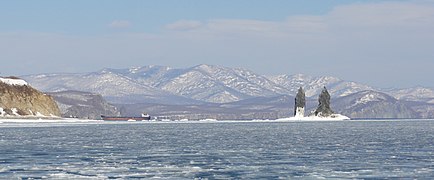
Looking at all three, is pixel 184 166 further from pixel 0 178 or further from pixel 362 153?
pixel 362 153

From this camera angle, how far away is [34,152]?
79000 millimetres

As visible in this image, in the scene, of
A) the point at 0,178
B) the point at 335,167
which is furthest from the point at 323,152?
the point at 0,178

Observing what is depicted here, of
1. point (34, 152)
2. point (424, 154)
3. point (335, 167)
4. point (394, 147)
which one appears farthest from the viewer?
point (394, 147)

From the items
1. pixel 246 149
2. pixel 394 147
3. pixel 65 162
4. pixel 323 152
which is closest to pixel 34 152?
pixel 65 162

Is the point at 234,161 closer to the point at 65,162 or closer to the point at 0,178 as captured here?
the point at 65,162

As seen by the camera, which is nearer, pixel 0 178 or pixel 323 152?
pixel 0 178

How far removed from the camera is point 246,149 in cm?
8281

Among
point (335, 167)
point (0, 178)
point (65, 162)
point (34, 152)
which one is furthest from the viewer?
point (34, 152)

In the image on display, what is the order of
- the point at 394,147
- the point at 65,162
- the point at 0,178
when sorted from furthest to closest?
the point at 394,147, the point at 65,162, the point at 0,178

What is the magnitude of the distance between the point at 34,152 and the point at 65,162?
13.6m

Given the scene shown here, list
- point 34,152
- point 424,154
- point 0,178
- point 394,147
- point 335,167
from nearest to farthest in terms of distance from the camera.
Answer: point 0,178 < point 335,167 < point 424,154 < point 34,152 < point 394,147

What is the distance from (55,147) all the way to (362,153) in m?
35.2

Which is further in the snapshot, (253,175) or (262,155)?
(262,155)

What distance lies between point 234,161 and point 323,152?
551 inches
